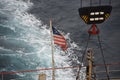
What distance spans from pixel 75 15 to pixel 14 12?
9.21 m

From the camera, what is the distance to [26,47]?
36.2 meters

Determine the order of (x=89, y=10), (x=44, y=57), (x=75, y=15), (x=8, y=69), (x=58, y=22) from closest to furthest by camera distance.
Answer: (x=89, y=10) < (x=8, y=69) < (x=44, y=57) < (x=58, y=22) < (x=75, y=15)

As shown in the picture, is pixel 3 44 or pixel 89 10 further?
pixel 3 44

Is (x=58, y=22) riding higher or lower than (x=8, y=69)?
higher

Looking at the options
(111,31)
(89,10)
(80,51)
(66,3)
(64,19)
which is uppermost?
(66,3)

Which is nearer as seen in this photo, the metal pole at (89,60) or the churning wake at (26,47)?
the metal pole at (89,60)

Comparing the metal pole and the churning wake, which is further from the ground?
the churning wake

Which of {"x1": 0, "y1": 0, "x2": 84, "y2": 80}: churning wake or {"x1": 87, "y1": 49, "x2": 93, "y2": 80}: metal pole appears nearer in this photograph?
{"x1": 87, "y1": 49, "x2": 93, "y2": 80}: metal pole

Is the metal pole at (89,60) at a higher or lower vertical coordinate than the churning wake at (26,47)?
lower

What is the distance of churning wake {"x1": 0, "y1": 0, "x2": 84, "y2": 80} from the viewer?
3150 centimetres

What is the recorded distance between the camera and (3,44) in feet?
118

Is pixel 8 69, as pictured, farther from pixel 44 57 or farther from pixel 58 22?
pixel 58 22

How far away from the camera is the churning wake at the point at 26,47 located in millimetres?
31500

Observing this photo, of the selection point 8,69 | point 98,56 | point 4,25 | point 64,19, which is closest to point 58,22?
point 64,19
